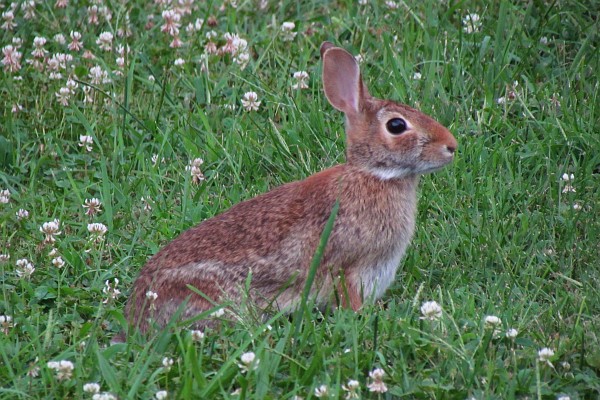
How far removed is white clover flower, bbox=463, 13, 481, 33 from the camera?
8102mm

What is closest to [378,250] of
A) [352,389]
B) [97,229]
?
[352,389]

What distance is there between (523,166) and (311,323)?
99.5 inches

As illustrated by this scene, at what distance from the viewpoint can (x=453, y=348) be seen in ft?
16.1

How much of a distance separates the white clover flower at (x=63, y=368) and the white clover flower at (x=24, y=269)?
1.35 metres

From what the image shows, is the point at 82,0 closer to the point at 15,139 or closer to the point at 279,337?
the point at 15,139

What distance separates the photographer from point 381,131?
605 centimetres

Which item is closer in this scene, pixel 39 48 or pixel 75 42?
pixel 39 48

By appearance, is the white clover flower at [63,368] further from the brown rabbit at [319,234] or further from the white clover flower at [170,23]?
the white clover flower at [170,23]

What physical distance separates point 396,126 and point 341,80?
0.52 meters

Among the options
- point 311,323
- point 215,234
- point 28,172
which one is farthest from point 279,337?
point 28,172

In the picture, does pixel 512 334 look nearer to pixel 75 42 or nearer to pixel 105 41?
pixel 105 41

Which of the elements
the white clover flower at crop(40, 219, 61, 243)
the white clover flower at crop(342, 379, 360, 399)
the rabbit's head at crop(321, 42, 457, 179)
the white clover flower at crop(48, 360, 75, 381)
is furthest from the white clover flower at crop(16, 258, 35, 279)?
the white clover flower at crop(342, 379, 360, 399)

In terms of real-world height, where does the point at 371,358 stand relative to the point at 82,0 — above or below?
below

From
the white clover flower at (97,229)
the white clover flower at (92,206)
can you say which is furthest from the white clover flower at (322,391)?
the white clover flower at (92,206)
